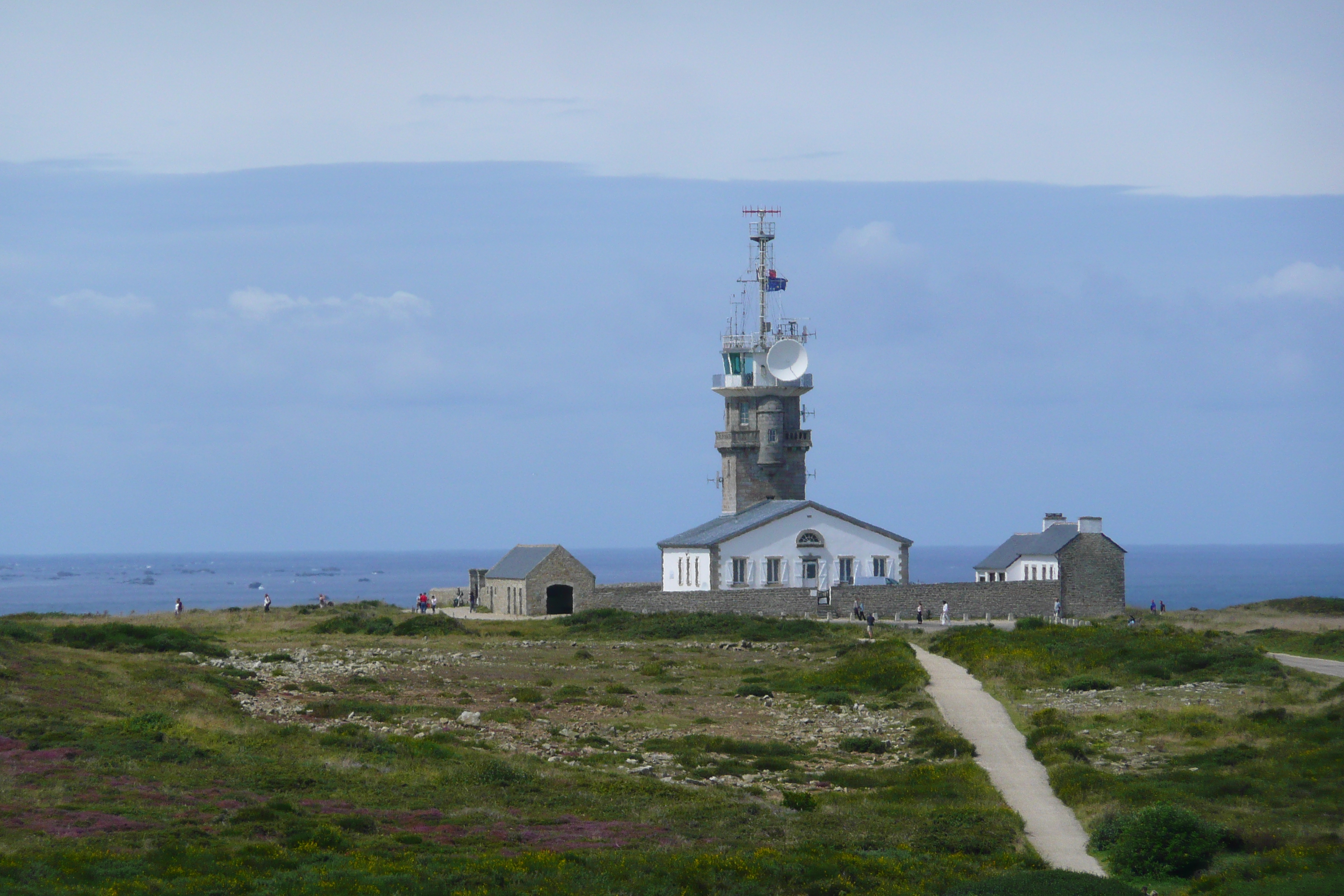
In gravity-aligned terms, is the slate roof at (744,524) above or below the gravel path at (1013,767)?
above

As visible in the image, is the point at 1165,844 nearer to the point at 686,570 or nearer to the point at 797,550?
the point at 797,550

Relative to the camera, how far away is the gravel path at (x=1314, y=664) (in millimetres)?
40688

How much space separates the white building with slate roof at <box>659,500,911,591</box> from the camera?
211ft

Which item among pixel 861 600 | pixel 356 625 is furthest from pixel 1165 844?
pixel 356 625

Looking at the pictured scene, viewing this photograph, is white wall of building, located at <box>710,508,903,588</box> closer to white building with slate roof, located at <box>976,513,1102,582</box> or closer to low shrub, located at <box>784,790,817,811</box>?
white building with slate roof, located at <box>976,513,1102,582</box>

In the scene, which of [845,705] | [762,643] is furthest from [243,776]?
[762,643]

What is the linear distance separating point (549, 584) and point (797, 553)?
11.6 metres

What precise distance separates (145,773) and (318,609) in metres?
45.2

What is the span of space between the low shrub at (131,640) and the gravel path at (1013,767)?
23.8 m

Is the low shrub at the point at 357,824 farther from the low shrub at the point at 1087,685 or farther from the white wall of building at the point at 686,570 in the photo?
the white wall of building at the point at 686,570

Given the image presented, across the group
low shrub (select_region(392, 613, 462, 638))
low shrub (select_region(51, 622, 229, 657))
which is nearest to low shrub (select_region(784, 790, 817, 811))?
low shrub (select_region(51, 622, 229, 657))

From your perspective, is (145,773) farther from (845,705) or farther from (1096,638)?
(1096,638)

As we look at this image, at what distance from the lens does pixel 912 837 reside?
2223cm

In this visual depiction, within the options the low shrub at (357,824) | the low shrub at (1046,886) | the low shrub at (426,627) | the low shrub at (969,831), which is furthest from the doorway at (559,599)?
the low shrub at (1046,886)
